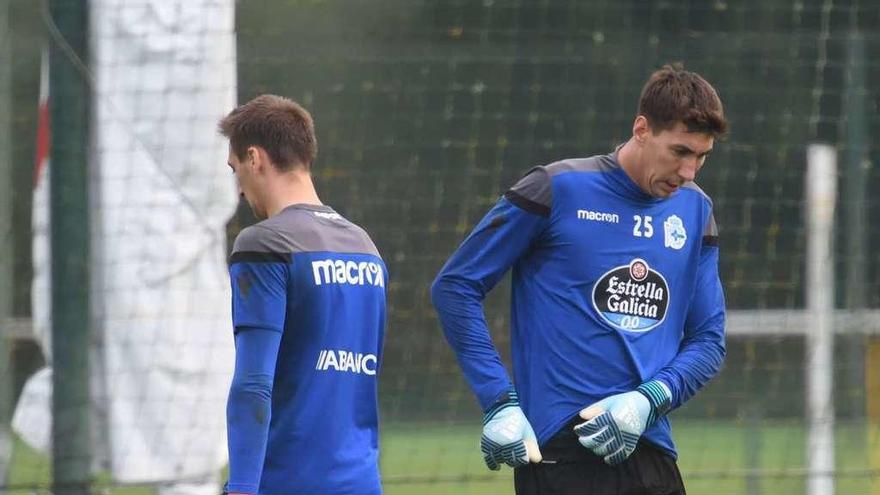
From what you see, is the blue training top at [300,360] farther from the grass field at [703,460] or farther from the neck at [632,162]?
the grass field at [703,460]

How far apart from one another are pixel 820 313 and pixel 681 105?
347 cm

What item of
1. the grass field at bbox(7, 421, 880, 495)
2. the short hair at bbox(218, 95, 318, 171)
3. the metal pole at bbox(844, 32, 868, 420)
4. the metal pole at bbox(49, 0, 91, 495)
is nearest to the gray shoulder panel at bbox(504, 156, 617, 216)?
the short hair at bbox(218, 95, 318, 171)

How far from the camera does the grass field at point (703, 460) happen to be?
693cm

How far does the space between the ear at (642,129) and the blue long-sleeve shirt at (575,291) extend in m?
0.10

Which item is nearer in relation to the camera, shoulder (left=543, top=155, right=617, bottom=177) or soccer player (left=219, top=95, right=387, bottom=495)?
soccer player (left=219, top=95, right=387, bottom=495)

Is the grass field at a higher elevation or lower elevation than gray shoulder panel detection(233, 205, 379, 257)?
lower

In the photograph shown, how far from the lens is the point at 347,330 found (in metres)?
3.70

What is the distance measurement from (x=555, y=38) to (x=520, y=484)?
130 inches

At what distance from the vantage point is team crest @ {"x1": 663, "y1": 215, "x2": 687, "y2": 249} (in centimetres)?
414

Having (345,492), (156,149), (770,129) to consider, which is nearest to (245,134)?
(345,492)

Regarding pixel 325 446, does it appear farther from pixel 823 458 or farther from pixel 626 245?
pixel 823 458

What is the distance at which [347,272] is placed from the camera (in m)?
3.72

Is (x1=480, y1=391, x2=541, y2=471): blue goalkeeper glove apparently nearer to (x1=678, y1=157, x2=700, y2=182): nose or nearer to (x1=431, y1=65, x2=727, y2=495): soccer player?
(x1=431, y1=65, x2=727, y2=495): soccer player

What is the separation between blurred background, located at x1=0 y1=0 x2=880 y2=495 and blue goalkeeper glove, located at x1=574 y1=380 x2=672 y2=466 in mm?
2834
